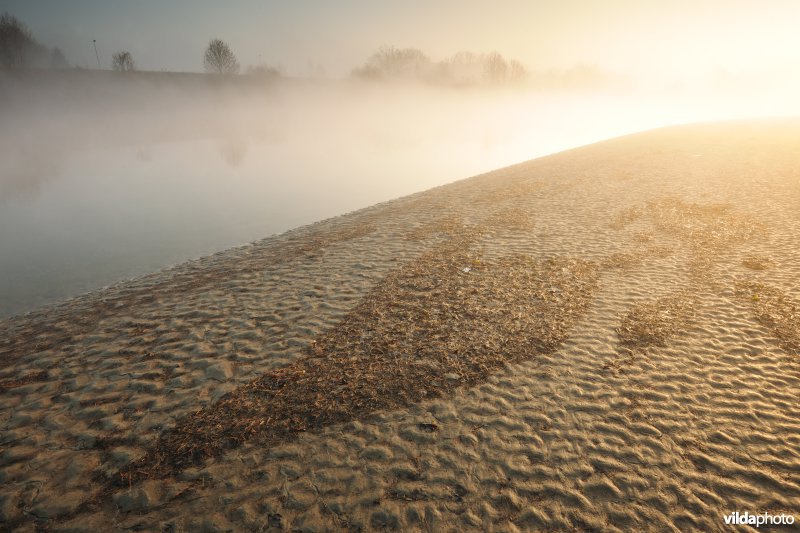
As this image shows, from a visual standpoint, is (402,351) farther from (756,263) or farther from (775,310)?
(756,263)

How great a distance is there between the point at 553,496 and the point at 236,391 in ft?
19.1

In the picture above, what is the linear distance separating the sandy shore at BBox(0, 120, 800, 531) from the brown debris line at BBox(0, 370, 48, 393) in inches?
3.0

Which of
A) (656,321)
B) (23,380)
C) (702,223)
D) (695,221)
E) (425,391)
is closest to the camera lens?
(425,391)

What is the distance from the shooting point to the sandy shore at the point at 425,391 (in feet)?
17.7

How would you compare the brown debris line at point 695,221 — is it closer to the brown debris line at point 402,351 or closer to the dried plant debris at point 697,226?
the dried plant debris at point 697,226

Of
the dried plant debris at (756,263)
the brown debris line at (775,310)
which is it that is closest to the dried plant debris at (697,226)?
the dried plant debris at (756,263)

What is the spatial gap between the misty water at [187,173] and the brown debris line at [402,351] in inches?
549

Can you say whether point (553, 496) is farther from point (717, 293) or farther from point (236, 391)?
point (717, 293)

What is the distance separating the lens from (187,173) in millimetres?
46500

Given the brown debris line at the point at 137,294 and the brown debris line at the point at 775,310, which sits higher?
the brown debris line at the point at 137,294

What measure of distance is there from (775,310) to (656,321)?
2931mm

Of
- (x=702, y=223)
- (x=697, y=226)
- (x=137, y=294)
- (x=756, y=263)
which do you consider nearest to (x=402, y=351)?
(x=137, y=294)

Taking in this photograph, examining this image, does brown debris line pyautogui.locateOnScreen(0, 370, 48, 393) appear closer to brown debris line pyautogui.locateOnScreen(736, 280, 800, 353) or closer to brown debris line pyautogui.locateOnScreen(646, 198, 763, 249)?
brown debris line pyautogui.locateOnScreen(736, 280, 800, 353)

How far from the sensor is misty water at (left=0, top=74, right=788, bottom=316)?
72.0 ft
